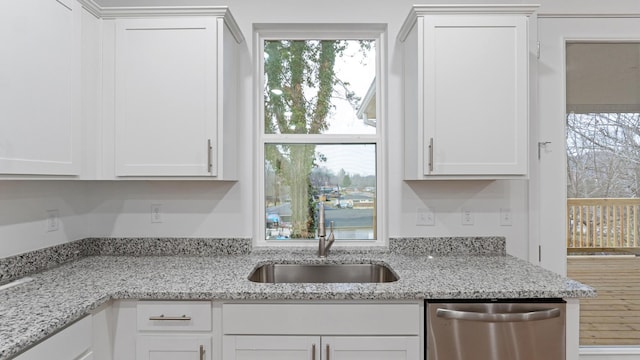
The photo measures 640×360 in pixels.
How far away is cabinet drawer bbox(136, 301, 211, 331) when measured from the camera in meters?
1.51

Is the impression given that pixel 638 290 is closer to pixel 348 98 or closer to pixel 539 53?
pixel 539 53

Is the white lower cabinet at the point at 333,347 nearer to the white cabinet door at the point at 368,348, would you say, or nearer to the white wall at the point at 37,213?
the white cabinet door at the point at 368,348

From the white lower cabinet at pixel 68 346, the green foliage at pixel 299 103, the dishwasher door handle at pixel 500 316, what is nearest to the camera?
the white lower cabinet at pixel 68 346

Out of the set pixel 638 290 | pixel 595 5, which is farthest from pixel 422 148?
pixel 638 290

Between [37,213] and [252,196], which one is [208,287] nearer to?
[252,196]

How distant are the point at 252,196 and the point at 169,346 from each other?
0.93 meters

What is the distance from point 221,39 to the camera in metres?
1.83

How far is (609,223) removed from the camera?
7.06ft

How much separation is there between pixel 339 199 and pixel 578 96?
1.54 metres

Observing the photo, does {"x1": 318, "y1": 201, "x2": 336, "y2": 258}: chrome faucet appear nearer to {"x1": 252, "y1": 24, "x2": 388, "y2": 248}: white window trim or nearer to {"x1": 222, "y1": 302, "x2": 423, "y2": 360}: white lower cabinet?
{"x1": 252, "y1": 24, "x2": 388, "y2": 248}: white window trim

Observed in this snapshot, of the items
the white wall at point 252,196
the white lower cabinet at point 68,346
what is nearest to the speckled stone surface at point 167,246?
the white wall at point 252,196

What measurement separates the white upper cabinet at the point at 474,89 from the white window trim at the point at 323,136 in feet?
1.48

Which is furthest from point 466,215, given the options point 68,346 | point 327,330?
point 68,346

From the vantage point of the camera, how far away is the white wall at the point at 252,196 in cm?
218
